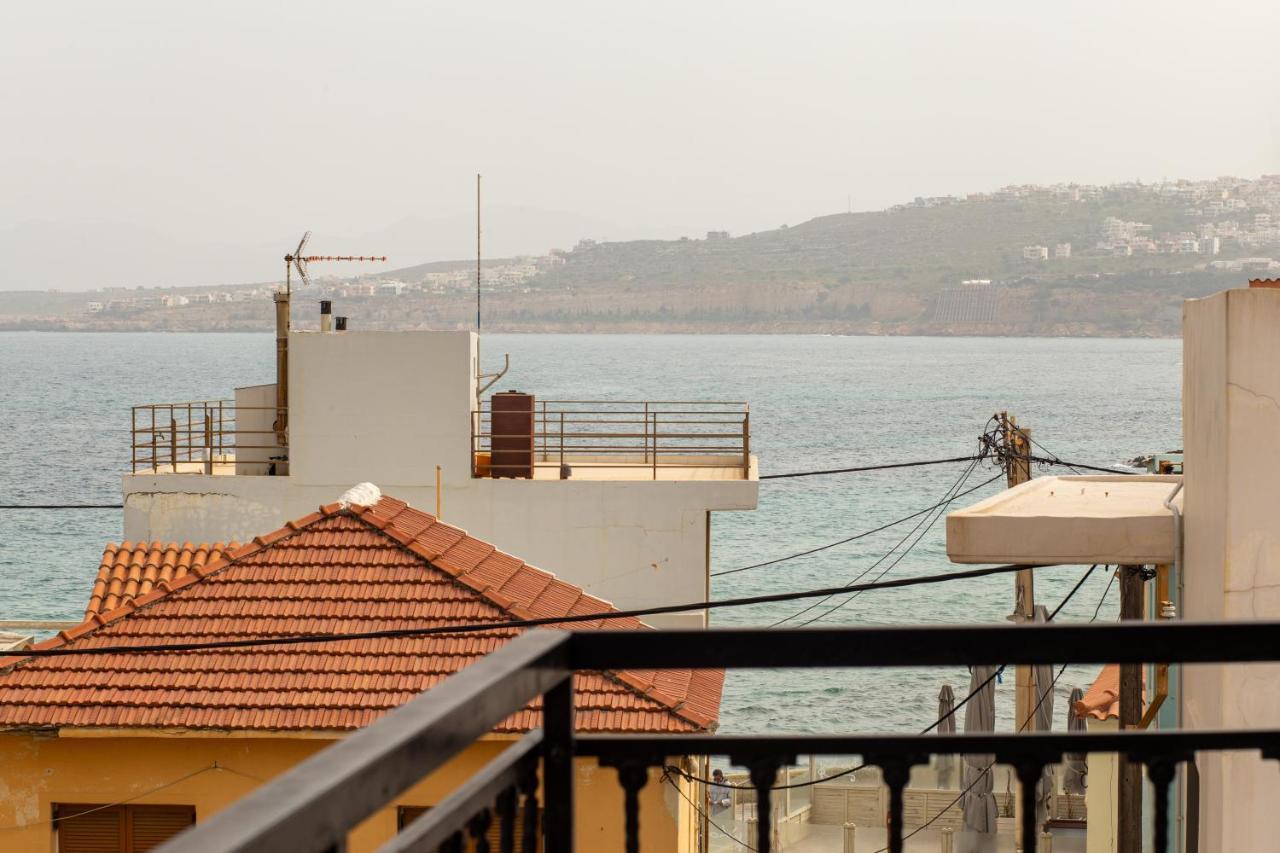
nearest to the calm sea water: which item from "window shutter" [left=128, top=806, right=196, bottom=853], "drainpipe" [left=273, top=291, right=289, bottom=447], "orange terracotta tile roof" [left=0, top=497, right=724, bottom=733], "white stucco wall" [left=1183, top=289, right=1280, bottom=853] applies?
"drainpipe" [left=273, top=291, right=289, bottom=447]

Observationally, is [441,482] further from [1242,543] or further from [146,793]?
[1242,543]

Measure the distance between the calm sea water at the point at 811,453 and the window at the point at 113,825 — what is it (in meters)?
30.2

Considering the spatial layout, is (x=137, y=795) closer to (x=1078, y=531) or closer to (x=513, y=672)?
(x=1078, y=531)

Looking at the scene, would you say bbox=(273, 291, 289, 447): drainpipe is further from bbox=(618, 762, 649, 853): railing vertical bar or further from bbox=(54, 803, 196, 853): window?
bbox=(618, 762, 649, 853): railing vertical bar

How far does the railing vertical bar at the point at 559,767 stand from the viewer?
2.56m

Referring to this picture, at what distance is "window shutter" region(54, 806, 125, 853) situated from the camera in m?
12.1

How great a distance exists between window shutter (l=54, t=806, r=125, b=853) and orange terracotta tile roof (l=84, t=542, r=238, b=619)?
3.12 metres

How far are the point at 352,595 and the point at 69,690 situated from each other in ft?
7.76

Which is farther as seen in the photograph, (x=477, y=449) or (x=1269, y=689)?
(x=477, y=449)

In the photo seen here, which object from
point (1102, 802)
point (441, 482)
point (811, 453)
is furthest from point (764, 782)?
point (811, 453)

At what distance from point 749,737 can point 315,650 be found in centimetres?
1036

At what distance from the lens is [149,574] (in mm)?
15633

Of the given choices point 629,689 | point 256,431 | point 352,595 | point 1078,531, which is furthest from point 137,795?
point 256,431

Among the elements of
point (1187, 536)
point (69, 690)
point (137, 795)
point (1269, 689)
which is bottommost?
point (137, 795)
